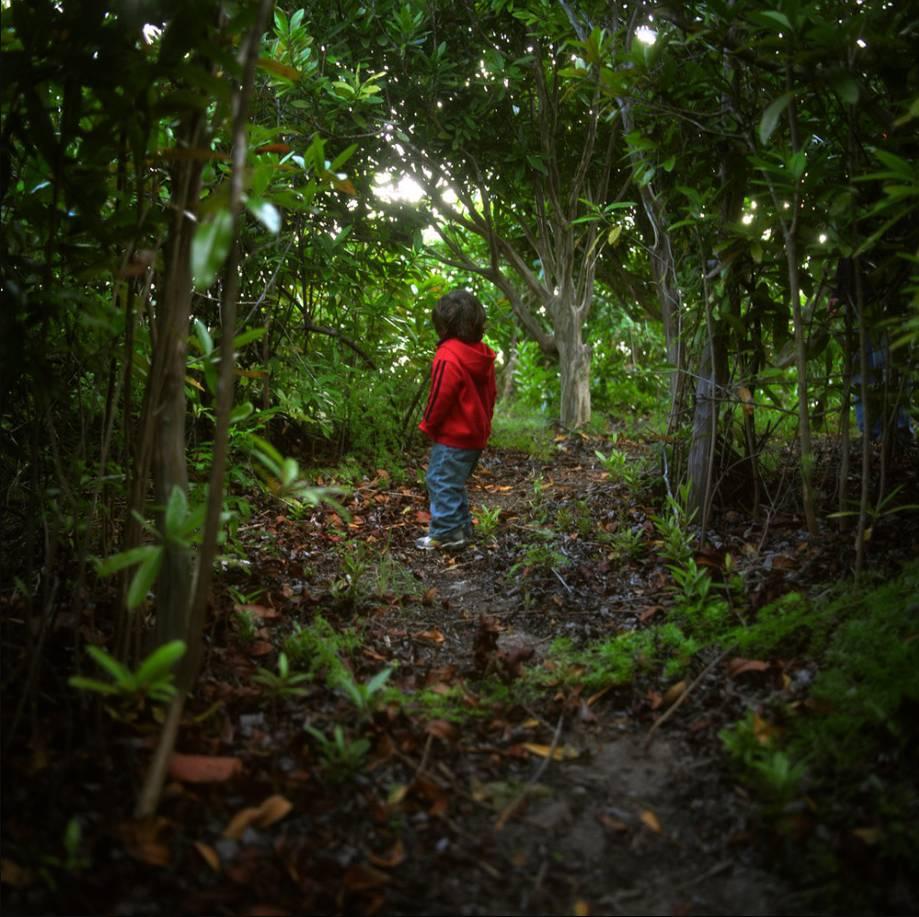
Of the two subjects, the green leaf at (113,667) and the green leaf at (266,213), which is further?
the green leaf at (113,667)

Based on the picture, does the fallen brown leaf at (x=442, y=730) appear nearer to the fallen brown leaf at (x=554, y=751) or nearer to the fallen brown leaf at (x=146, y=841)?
the fallen brown leaf at (x=554, y=751)

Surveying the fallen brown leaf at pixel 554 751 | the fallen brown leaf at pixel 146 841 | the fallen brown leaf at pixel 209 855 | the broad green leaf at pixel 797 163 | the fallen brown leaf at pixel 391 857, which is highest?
the broad green leaf at pixel 797 163

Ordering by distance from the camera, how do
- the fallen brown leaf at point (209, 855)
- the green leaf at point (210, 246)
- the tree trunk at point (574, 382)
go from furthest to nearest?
the tree trunk at point (574, 382) < the fallen brown leaf at point (209, 855) < the green leaf at point (210, 246)

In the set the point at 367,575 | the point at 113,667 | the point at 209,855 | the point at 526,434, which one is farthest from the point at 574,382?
the point at 209,855

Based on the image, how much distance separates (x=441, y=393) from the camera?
15.8ft

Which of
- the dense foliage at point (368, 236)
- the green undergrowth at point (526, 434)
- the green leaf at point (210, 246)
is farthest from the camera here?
the green undergrowth at point (526, 434)

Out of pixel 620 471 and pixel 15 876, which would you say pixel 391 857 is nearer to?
pixel 15 876

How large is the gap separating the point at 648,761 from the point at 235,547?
79.1 inches

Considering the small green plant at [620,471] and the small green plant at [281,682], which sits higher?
the small green plant at [620,471]

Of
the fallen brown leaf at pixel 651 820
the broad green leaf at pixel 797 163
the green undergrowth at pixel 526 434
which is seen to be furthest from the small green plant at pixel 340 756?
the green undergrowth at pixel 526 434

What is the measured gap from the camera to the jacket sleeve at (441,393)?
15.8 feet

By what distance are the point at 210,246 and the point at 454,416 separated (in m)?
3.33

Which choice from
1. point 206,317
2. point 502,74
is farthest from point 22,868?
point 502,74

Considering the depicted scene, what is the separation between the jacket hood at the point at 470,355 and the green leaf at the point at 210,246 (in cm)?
320
